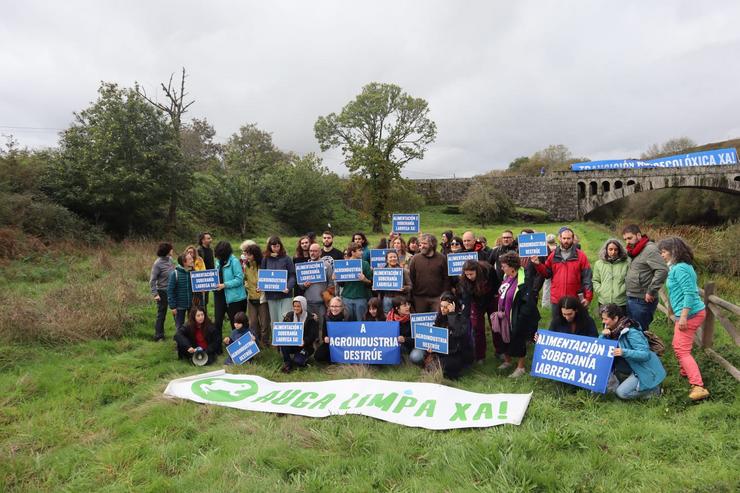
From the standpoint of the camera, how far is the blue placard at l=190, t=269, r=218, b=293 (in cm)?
746

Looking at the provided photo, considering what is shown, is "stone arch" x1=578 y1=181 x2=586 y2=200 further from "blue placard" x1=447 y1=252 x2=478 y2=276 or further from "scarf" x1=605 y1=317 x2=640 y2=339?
"scarf" x1=605 y1=317 x2=640 y2=339

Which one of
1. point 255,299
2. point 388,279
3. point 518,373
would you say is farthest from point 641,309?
point 255,299

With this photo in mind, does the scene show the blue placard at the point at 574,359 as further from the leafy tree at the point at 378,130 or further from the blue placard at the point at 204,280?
the leafy tree at the point at 378,130

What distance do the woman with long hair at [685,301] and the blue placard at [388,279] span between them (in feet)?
11.4

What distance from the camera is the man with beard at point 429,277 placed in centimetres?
669

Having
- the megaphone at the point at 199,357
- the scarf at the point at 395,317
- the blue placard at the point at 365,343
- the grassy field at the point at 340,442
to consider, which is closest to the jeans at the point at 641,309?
the grassy field at the point at 340,442

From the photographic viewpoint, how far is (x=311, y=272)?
7.35 meters

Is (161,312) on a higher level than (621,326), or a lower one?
lower

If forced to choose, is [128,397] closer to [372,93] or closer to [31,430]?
[31,430]

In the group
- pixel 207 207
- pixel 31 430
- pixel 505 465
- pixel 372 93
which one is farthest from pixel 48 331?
pixel 372 93

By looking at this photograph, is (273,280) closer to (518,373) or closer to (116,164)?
(518,373)

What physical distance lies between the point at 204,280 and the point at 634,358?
247 inches

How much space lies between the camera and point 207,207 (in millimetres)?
26719

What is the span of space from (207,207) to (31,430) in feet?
74.8
